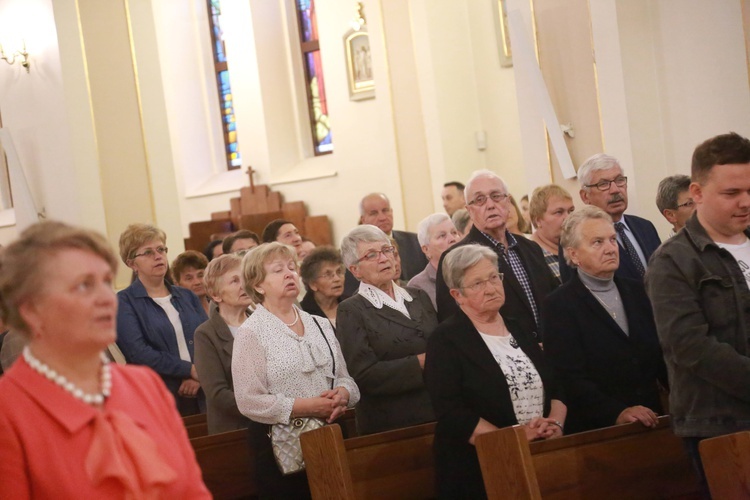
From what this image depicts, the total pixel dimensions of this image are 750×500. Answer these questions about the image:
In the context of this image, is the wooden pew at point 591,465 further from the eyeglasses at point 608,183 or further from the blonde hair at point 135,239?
the blonde hair at point 135,239

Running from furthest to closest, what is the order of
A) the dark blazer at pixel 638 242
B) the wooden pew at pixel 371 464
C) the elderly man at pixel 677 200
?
the elderly man at pixel 677 200 < the dark blazer at pixel 638 242 < the wooden pew at pixel 371 464

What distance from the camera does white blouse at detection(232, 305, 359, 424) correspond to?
3748 mm

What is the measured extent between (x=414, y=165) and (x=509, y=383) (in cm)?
811

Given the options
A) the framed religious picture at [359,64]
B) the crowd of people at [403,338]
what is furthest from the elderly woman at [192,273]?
the framed religious picture at [359,64]

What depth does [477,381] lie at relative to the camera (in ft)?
12.0

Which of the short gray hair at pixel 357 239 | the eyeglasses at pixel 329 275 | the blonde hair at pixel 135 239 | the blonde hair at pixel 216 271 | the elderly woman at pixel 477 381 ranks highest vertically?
the blonde hair at pixel 135 239

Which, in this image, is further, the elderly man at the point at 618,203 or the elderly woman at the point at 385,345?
the elderly man at the point at 618,203

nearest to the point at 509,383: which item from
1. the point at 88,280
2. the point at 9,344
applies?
the point at 88,280

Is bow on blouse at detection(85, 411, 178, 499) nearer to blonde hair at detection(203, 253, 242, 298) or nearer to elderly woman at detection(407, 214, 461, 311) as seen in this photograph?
blonde hair at detection(203, 253, 242, 298)

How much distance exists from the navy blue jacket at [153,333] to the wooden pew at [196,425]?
0.27m

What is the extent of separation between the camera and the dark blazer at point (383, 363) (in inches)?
162

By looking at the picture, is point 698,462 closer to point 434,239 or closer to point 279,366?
point 279,366

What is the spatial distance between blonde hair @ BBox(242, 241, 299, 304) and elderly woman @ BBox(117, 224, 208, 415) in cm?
144

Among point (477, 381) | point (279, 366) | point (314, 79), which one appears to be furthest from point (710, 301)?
point (314, 79)
